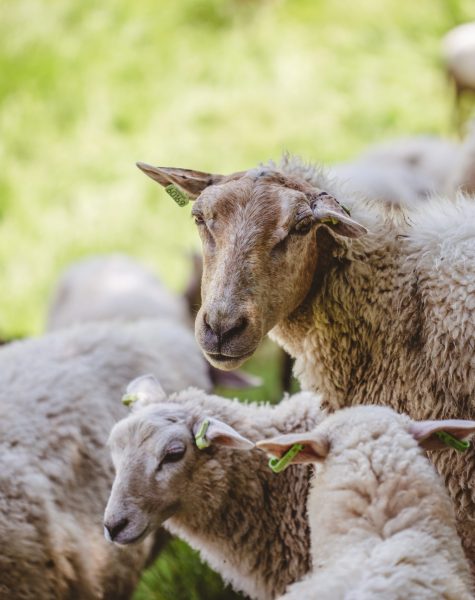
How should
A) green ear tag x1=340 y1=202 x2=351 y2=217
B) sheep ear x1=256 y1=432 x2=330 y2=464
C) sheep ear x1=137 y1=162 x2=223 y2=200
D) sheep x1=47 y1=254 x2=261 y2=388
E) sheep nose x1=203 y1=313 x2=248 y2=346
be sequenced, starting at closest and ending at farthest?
sheep ear x1=256 y1=432 x2=330 y2=464 < sheep nose x1=203 y1=313 x2=248 y2=346 < green ear tag x1=340 y1=202 x2=351 y2=217 < sheep ear x1=137 y1=162 x2=223 y2=200 < sheep x1=47 y1=254 x2=261 y2=388

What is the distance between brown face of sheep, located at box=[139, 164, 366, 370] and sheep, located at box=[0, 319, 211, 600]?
0.95 metres

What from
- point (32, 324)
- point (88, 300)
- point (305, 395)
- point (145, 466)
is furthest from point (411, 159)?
point (145, 466)

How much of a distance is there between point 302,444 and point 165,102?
8.01 m

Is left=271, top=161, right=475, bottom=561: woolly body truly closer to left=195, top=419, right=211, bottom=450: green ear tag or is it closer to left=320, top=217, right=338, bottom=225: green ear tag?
left=320, top=217, right=338, bottom=225: green ear tag

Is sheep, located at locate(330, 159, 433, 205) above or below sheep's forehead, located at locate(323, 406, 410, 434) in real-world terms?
above

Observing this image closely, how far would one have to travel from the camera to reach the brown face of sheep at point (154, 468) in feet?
8.78

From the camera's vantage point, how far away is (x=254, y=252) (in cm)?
269

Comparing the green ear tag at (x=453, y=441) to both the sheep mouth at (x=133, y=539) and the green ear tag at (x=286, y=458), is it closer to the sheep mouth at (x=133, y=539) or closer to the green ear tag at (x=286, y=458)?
the green ear tag at (x=286, y=458)

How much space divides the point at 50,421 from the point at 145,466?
2.57 ft

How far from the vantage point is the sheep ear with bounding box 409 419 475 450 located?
2.22 metres

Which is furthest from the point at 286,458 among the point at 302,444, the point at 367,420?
the point at 367,420

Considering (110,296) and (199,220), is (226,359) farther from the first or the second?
(110,296)

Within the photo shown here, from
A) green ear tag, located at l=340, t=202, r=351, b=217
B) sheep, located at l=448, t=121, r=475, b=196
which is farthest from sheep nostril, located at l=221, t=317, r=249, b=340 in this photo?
sheep, located at l=448, t=121, r=475, b=196

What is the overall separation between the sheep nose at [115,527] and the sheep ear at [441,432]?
96 centimetres
